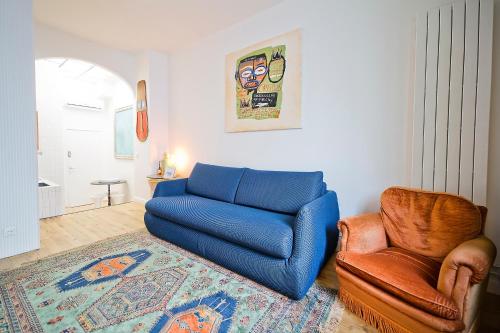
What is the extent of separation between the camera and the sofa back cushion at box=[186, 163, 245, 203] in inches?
101

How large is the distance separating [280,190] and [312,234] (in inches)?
27.5

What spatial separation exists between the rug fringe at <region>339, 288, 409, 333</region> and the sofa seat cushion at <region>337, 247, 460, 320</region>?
0.17 m

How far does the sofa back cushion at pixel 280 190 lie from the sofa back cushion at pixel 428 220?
59 cm

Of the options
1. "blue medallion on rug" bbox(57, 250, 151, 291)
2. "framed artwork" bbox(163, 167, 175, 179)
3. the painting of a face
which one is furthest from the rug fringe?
"framed artwork" bbox(163, 167, 175, 179)

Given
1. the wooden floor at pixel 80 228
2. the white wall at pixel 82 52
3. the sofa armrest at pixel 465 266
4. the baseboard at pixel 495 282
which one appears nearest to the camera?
the sofa armrest at pixel 465 266

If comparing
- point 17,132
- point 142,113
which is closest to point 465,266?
point 17,132

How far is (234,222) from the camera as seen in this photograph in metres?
1.82

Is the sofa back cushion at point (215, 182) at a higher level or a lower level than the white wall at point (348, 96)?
lower

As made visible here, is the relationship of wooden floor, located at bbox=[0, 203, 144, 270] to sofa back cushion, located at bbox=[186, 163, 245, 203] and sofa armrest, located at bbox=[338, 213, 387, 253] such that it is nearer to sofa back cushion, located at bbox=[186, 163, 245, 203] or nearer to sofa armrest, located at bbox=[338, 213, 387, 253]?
sofa back cushion, located at bbox=[186, 163, 245, 203]

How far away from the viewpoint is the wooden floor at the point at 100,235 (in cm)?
135

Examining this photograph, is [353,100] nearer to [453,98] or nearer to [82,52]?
[453,98]

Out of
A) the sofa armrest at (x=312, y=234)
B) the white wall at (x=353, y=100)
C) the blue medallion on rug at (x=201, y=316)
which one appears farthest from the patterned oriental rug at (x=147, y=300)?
the white wall at (x=353, y=100)

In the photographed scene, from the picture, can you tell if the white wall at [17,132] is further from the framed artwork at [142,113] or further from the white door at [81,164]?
the white door at [81,164]

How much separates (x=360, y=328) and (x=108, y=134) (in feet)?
20.6
